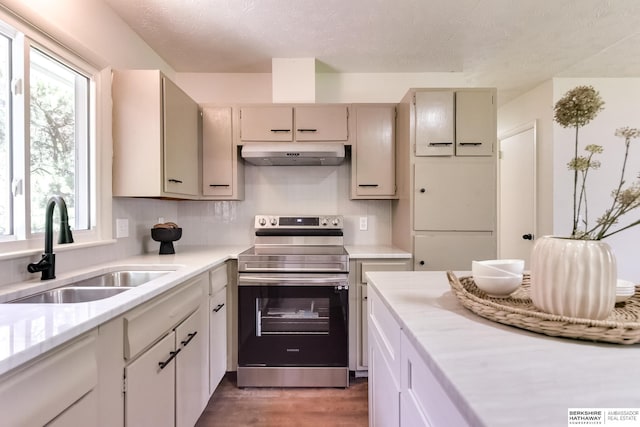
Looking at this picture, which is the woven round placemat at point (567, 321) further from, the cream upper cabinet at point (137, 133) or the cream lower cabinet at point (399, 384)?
the cream upper cabinet at point (137, 133)

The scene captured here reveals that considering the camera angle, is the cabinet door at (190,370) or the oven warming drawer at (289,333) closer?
the cabinet door at (190,370)

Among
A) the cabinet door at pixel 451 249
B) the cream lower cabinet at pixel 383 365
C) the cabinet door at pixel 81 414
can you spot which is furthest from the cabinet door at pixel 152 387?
the cabinet door at pixel 451 249

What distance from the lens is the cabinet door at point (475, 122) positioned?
84.4 inches

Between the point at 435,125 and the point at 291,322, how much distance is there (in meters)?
1.72

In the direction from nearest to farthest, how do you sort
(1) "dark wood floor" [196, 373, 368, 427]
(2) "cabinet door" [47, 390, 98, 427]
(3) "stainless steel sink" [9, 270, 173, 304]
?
(2) "cabinet door" [47, 390, 98, 427] → (3) "stainless steel sink" [9, 270, 173, 304] → (1) "dark wood floor" [196, 373, 368, 427]

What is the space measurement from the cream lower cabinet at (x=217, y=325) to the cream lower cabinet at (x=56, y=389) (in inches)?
38.1

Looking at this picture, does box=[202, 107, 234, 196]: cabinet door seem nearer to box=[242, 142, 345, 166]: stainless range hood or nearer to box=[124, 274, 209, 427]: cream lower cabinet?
box=[242, 142, 345, 166]: stainless range hood

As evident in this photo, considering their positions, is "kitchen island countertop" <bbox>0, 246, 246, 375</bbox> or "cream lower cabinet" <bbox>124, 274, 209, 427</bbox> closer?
"kitchen island countertop" <bbox>0, 246, 246, 375</bbox>

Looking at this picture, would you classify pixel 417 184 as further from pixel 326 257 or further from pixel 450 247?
pixel 326 257

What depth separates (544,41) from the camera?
2229mm

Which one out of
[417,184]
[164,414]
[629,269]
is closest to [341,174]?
[417,184]

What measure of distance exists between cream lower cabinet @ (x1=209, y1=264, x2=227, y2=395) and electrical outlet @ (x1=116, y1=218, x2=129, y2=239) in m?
0.65

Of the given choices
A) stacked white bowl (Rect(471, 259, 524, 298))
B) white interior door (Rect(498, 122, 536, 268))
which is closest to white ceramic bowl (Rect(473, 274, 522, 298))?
stacked white bowl (Rect(471, 259, 524, 298))

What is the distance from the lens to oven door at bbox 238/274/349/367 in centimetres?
201
